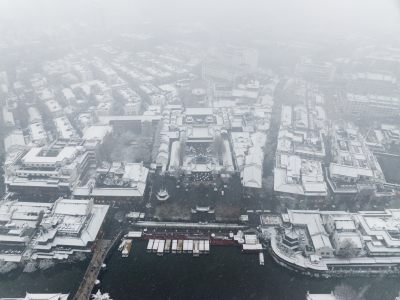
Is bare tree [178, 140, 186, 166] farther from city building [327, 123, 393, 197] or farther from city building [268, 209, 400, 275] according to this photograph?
city building [327, 123, 393, 197]

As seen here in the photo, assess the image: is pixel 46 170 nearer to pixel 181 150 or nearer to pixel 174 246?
pixel 181 150

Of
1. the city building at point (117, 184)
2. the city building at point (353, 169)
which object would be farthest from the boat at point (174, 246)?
the city building at point (353, 169)

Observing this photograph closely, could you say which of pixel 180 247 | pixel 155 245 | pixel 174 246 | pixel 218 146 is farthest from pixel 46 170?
pixel 218 146

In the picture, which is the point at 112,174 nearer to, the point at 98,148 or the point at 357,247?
the point at 98,148

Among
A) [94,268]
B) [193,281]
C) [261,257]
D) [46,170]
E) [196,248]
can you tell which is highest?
[46,170]

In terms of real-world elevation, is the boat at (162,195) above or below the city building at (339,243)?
above

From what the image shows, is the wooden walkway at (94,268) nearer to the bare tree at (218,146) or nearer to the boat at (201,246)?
the boat at (201,246)
